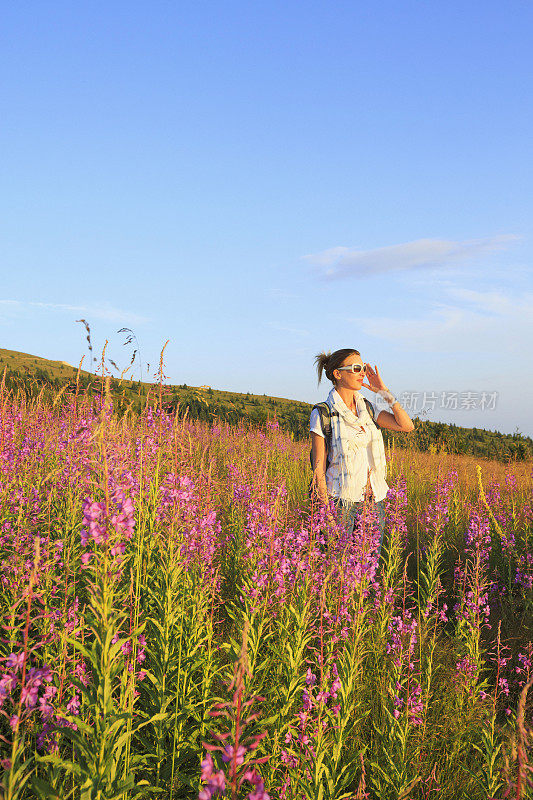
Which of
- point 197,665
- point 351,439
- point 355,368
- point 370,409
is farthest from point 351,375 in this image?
point 197,665

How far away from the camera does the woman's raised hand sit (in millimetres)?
5755

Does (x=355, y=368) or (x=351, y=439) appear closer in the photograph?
(x=351, y=439)

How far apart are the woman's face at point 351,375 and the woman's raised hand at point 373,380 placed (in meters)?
0.12

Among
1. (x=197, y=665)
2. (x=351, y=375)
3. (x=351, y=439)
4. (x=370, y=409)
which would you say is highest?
(x=351, y=375)

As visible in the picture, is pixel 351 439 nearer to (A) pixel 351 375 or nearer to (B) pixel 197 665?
(A) pixel 351 375

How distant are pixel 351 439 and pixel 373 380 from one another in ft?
2.78

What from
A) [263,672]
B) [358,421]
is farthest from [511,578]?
[263,672]

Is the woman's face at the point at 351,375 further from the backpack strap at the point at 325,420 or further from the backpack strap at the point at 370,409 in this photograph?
the backpack strap at the point at 325,420

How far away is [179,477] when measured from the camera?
3582 millimetres

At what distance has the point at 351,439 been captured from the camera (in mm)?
5387

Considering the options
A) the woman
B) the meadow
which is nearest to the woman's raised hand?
the woman

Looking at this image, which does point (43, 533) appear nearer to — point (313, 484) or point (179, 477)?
point (179, 477)

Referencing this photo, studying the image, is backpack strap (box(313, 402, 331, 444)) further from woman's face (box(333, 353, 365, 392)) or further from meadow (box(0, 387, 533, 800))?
meadow (box(0, 387, 533, 800))

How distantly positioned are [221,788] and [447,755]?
3.17 meters
